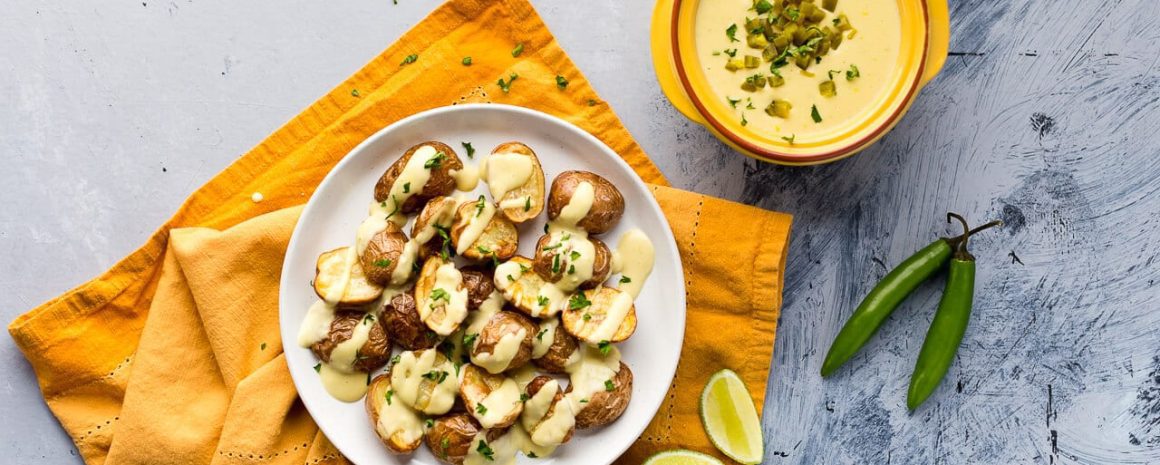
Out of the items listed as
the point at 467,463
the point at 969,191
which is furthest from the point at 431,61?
the point at 969,191

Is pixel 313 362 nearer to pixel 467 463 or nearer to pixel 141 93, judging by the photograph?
pixel 467 463

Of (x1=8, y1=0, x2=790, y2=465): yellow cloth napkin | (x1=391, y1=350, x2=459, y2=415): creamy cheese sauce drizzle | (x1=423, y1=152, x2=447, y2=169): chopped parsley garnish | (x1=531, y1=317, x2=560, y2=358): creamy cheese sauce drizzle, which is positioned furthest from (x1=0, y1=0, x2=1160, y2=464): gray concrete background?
(x1=391, y1=350, x2=459, y2=415): creamy cheese sauce drizzle

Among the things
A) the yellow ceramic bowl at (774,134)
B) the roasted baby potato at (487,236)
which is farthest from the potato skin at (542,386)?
the yellow ceramic bowl at (774,134)

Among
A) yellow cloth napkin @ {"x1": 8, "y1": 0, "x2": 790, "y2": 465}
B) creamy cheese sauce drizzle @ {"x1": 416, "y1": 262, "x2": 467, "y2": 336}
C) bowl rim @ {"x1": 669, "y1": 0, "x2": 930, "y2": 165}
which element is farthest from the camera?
yellow cloth napkin @ {"x1": 8, "y1": 0, "x2": 790, "y2": 465}

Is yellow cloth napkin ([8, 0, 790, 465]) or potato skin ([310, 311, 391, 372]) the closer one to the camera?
potato skin ([310, 311, 391, 372])

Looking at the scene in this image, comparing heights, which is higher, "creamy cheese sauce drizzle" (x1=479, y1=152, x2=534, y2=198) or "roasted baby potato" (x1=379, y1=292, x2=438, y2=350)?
"creamy cheese sauce drizzle" (x1=479, y1=152, x2=534, y2=198)

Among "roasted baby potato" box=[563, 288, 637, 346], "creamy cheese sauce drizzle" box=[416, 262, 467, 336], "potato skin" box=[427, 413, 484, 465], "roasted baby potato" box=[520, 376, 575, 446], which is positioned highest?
"creamy cheese sauce drizzle" box=[416, 262, 467, 336]

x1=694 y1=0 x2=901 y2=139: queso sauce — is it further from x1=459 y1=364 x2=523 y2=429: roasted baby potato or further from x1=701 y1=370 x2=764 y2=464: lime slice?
x1=459 y1=364 x2=523 y2=429: roasted baby potato

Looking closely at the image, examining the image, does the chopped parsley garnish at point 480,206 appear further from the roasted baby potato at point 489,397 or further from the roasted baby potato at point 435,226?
the roasted baby potato at point 489,397
